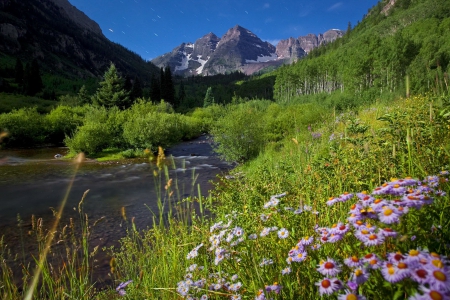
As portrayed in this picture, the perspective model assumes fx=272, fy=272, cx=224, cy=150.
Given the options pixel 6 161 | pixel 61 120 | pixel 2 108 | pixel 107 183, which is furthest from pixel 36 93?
pixel 107 183

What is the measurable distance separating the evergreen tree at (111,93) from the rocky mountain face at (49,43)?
80.9m

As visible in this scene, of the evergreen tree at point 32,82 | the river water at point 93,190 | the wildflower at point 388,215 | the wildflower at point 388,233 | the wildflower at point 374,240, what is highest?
the evergreen tree at point 32,82

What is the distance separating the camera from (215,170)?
49.7 feet

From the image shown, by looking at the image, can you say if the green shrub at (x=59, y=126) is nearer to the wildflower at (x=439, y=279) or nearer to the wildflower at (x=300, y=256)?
the wildflower at (x=300, y=256)

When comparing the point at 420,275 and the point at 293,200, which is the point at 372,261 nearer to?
the point at 420,275

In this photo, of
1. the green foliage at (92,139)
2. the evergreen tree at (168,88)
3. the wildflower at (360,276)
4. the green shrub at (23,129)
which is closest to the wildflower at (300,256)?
the wildflower at (360,276)

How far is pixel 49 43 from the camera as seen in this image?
146 m

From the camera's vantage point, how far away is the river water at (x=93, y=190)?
7973mm

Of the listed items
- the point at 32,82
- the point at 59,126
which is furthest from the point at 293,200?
the point at 32,82

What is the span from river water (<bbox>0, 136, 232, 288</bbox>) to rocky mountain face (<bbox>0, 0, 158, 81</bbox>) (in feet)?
377

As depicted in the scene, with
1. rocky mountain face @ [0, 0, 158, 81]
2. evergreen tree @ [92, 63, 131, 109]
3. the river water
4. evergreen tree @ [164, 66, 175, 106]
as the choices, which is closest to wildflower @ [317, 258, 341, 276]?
the river water

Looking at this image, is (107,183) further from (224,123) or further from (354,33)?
(354,33)

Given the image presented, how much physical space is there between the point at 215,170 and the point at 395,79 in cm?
3850

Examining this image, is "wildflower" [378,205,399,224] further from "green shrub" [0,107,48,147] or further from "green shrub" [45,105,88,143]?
"green shrub" [45,105,88,143]
